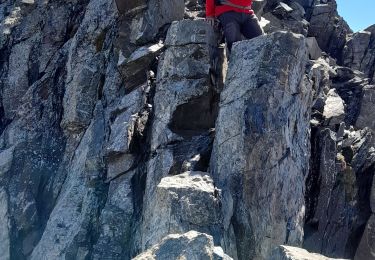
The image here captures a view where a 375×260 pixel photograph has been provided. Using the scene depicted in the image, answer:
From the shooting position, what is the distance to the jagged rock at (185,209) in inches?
507

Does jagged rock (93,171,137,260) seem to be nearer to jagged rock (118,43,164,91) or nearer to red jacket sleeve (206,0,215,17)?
jagged rock (118,43,164,91)

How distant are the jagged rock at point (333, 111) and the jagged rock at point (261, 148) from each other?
837 cm

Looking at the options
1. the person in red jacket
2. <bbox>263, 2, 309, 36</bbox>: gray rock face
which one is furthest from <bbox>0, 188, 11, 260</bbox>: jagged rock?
<bbox>263, 2, 309, 36</bbox>: gray rock face

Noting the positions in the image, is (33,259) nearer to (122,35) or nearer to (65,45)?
(122,35)

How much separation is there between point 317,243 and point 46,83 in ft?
53.2

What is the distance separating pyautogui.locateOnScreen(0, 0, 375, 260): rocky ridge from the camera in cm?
1435

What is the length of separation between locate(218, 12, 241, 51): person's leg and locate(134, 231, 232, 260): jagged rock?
10.7m

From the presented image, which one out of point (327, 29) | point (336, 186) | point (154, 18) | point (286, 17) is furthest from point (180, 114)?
point (327, 29)

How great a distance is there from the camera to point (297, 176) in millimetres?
16062

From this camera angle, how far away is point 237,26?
739 inches

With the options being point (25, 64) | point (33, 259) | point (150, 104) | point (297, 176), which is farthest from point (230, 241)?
point (25, 64)

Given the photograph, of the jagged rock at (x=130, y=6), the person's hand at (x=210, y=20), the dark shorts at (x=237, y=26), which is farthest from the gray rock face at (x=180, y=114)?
the jagged rock at (x=130, y=6)

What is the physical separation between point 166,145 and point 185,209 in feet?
15.1

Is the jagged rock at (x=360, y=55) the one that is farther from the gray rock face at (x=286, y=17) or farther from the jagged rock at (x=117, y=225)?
the jagged rock at (x=117, y=225)
